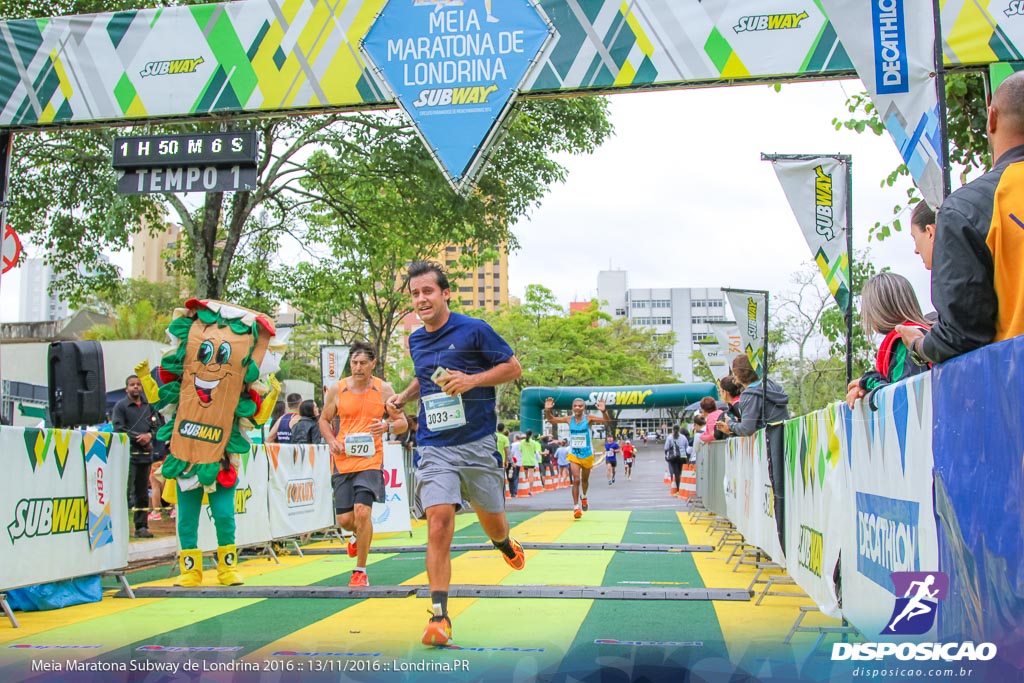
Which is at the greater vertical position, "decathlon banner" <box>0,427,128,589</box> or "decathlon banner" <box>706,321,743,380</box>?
"decathlon banner" <box>706,321,743,380</box>

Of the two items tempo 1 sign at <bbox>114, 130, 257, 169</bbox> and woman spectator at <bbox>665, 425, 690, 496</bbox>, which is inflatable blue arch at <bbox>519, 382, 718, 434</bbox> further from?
tempo 1 sign at <bbox>114, 130, 257, 169</bbox>

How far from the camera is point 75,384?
7406mm

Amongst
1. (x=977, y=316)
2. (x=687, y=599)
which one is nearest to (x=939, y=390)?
(x=977, y=316)

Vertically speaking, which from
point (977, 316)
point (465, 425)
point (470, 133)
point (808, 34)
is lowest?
point (465, 425)

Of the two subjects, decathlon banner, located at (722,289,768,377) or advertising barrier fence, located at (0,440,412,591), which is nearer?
advertising barrier fence, located at (0,440,412,591)

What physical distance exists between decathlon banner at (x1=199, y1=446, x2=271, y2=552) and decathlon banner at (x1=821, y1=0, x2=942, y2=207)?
691cm

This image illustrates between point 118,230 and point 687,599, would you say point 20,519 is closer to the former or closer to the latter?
point 687,599

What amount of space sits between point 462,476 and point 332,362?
14.7 m

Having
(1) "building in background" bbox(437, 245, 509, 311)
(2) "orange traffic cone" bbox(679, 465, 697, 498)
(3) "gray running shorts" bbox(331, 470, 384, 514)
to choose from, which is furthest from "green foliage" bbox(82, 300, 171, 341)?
(3) "gray running shorts" bbox(331, 470, 384, 514)

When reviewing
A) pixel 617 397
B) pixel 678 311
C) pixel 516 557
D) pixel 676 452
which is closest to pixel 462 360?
pixel 516 557

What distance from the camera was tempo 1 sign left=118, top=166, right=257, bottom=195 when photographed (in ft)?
27.0

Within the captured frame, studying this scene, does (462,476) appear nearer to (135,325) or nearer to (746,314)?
(746,314)

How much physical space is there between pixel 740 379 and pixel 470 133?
4.16 meters

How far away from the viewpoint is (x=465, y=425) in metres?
5.50
